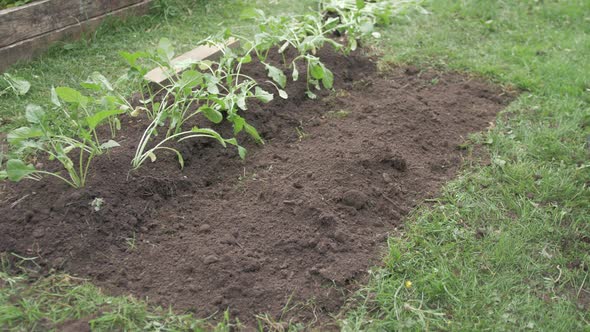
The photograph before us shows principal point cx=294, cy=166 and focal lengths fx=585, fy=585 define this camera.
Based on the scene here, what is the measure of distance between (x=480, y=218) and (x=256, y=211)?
121cm

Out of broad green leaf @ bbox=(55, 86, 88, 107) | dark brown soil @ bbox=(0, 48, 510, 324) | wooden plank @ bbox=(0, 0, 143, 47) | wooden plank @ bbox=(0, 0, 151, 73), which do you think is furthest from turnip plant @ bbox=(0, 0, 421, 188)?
wooden plank @ bbox=(0, 0, 143, 47)

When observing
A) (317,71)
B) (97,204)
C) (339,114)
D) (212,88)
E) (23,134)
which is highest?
(23,134)

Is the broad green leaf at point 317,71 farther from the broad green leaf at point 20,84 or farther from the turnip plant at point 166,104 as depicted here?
the broad green leaf at point 20,84

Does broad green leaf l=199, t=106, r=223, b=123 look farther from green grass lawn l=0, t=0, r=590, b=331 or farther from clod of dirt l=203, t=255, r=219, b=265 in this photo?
green grass lawn l=0, t=0, r=590, b=331

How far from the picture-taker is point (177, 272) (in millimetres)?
2678

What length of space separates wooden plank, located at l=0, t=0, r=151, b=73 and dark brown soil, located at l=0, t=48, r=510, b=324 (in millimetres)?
1434

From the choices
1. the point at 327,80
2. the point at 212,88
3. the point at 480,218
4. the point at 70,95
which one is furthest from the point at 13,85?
the point at 480,218

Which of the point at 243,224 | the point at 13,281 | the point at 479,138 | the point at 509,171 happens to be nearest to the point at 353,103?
the point at 479,138

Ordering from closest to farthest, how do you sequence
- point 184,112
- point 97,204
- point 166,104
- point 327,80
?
point 97,204, point 184,112, point 166,104, point 327,80

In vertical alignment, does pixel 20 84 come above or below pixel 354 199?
above

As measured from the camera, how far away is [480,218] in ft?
10.4

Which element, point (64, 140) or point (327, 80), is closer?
point (64, 140)

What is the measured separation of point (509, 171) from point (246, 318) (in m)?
1.93

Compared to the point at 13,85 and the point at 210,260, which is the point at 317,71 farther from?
the point at 13,85
